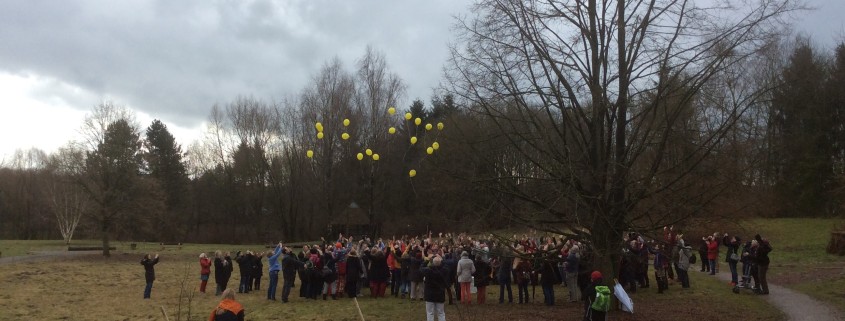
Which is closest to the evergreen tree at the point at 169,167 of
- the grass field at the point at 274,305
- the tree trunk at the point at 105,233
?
the tree trunk at the point at 105,233

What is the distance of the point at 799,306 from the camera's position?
1390 centimetres

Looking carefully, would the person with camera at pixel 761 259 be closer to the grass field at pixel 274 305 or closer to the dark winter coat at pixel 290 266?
the grass field at pixel 274 305

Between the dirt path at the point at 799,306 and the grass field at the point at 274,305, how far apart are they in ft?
1.09

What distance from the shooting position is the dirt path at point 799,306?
41.3 feet

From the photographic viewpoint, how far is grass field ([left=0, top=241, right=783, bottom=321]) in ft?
44.5

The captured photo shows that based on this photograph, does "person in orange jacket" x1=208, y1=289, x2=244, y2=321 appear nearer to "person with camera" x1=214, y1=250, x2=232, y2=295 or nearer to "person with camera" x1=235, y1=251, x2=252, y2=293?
"person with camera" x1=214, y1=250, x2=232, y2=295

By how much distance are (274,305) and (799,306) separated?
13249 mm

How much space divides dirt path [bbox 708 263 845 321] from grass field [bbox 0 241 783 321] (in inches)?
13.0

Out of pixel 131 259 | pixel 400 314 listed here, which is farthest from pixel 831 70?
pixel 131 259

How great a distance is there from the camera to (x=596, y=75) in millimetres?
12227

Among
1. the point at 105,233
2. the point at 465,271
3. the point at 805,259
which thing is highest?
the point at 105,233

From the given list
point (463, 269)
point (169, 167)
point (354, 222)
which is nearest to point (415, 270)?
point (463, 269)

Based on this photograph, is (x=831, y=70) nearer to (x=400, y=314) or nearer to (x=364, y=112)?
(x=364, y=112)

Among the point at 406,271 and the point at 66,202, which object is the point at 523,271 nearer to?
the point at 406,271
